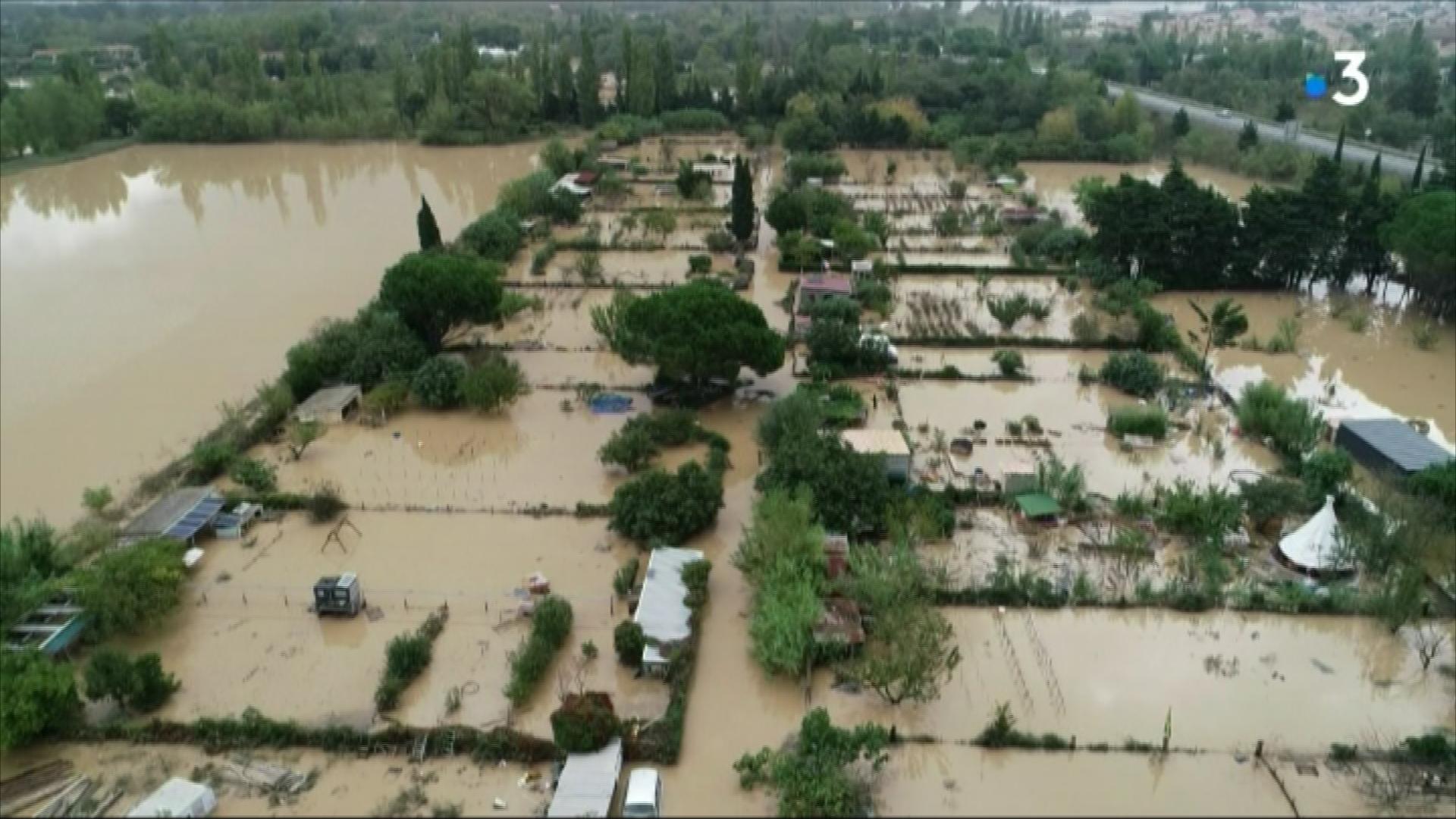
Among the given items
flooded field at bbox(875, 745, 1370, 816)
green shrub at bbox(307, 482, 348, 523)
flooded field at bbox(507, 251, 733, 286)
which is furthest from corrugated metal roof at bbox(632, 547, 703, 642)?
flooded field at bbox(507, 251, 733, 286)

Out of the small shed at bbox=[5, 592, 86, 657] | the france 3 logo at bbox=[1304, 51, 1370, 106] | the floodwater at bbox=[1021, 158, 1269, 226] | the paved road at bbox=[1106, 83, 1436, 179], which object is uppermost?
the france 3 logo at bbox=[1304, 51, 1370, 106]

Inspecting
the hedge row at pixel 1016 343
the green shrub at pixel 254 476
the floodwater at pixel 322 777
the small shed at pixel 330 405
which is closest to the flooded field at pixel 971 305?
the hedge row at pixel 1016 343

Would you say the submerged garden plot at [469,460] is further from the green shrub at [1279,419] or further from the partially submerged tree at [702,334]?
the green shrub at [1279,419]

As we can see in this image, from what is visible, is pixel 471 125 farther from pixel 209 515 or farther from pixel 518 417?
pixel 209 515

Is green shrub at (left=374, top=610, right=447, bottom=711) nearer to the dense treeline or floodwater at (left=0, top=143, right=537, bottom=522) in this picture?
floodwater at (left=0, top=143, right=537, bottom=522)

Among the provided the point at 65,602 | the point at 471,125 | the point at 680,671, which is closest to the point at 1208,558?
the point at 680,671

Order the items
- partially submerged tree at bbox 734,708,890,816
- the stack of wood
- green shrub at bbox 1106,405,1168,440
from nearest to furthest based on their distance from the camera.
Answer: partially submerged tree at bbox 734,708,890,816, the stack of wood, green shrub at bbox 1106,405,1168,440
